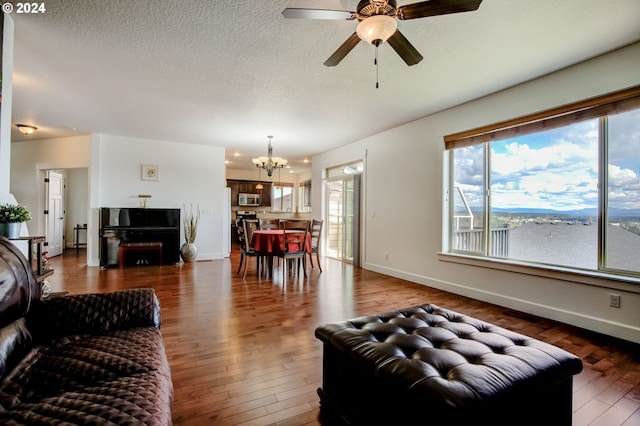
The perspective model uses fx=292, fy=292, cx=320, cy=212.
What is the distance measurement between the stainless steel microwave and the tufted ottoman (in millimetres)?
8806

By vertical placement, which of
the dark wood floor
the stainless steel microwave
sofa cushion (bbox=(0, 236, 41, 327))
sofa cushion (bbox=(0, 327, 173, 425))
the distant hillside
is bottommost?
the dark wood floor

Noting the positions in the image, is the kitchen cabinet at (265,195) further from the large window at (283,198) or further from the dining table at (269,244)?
the dining table at (269,244)

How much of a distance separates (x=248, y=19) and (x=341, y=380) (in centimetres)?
254

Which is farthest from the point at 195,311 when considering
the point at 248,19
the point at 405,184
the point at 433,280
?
the point at 405,184

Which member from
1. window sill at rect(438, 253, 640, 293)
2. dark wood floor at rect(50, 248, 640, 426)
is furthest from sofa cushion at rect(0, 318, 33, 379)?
window sill at rect(438, 253, 640, 293)

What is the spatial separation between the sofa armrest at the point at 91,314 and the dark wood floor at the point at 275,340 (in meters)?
0.53

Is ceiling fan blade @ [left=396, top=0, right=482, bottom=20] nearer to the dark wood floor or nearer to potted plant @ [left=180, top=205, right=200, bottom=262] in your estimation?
the dark wood floor

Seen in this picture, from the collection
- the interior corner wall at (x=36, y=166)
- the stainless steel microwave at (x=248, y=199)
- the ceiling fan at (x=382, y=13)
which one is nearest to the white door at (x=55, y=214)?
the interior corner wall at (x=36, y=166)

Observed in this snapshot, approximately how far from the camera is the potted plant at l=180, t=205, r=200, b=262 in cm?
615

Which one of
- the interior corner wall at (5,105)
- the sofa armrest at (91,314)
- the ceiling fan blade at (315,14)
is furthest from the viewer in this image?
the interior corner wall at (5,105)

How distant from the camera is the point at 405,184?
15.8 feet

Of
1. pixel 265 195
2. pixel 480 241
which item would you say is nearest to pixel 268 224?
pixel 480 241

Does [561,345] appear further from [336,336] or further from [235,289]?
[235,289]

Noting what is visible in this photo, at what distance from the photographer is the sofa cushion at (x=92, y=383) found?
2.81 feet
